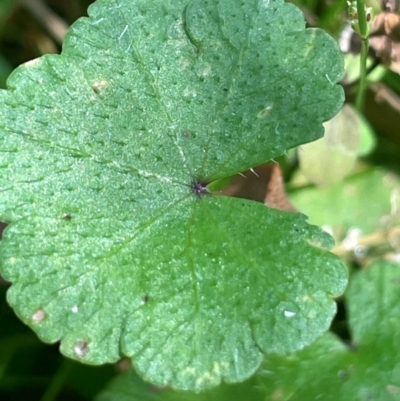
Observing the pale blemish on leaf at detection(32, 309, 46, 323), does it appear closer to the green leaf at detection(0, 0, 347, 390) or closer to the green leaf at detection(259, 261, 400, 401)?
the green leaf at detection(0, 0, 347, 390)

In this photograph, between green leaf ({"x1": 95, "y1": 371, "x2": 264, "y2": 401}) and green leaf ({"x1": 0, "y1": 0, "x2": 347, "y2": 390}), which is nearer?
green leaf ({"x1": 0, "y1": 0, "x2": 347, "y2": 390})

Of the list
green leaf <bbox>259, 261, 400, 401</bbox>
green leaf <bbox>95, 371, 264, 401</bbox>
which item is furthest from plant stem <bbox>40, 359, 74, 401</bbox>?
green leaf <bbox>259, 261, 400, 401</bbox>

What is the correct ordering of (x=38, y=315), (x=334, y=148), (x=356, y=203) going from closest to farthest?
(x=38, y=315) → (x=334, y=148) → (x=356, y=203)

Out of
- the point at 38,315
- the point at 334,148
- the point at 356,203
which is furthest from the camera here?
the point at 356,203

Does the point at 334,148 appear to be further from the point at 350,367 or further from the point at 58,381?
Answer: the point at 58,381

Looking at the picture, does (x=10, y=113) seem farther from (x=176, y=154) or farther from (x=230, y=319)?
(x=230, y=319)

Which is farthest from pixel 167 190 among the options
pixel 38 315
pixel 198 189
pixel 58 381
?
pixel 58 381

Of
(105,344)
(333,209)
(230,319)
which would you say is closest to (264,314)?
(230,319)
